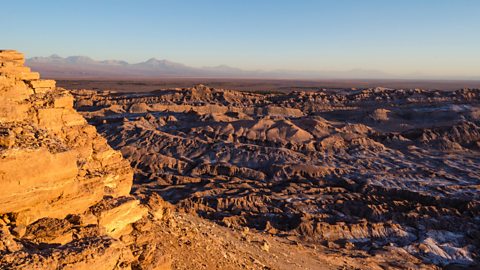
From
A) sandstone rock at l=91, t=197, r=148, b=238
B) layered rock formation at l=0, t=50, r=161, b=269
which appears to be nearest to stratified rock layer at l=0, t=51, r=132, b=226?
layered rock formation at l=0, t=50, r=161, b=269

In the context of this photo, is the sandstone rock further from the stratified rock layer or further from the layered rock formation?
the stratified rock layer

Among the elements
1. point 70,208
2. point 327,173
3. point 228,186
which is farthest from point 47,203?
point 327,173

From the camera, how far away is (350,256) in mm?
16344

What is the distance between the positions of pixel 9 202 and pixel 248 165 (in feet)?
83.0

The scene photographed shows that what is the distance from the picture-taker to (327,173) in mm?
29016

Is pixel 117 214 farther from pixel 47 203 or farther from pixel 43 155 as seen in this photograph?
pixel 43 155

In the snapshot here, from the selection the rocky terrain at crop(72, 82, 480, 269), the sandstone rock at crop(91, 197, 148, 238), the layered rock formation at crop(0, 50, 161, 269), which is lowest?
the rocky terrain at crop(72, 82, 480, 269)

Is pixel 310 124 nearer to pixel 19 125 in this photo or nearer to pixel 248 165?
pixel 248 165

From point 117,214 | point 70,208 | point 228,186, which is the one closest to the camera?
point 70,208

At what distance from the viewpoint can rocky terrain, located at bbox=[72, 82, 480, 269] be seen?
1903cm

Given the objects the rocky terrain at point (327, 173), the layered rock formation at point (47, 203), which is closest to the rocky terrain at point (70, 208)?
the layered rock formation at point (47, 203)

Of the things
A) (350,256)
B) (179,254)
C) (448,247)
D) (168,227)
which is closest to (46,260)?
(179,254)

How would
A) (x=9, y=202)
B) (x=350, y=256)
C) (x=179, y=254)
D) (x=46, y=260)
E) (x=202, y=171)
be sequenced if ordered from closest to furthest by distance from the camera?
(x=46, y=260), (x=9, y=202), (x=179, y=254), (x=350, y=256), (x=202, y=171)

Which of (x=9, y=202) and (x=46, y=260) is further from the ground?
(x=9, y=202)
